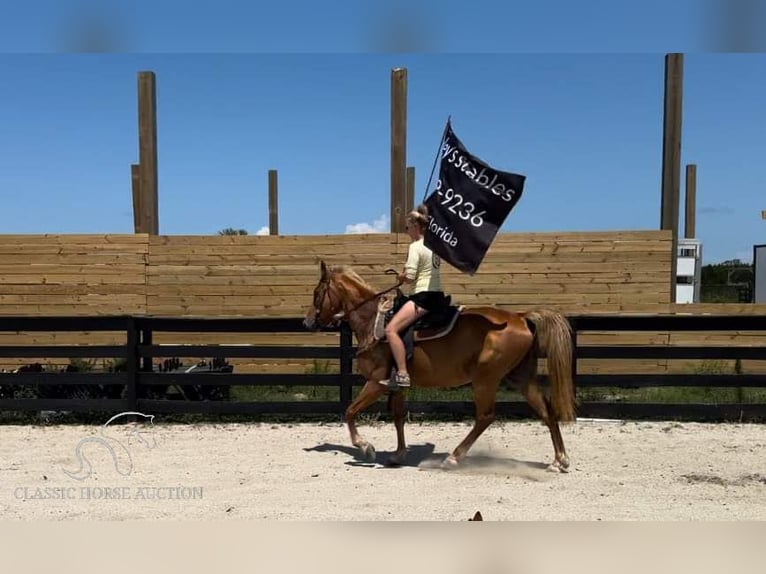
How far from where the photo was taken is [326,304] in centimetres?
615

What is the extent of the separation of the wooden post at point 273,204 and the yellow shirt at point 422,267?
817 centimetres

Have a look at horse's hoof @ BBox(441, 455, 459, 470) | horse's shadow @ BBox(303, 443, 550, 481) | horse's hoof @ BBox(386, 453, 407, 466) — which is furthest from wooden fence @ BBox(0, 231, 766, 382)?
horse's hoof @ BBox(441, 455, 459, 470)

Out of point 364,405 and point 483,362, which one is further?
point 364,405

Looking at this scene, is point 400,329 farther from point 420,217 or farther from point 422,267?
point 420,217

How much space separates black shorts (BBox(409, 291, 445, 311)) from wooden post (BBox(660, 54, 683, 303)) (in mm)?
5716

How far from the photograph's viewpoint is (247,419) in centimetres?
768


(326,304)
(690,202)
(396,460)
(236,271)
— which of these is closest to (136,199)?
(236,271)

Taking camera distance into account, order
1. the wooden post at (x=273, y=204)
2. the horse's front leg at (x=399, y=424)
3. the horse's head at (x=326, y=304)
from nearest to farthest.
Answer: the horse's front leg at (x=399, y=424)
the horse's head at (x=326, y=304)
the wooden post at (x=273, y=204)

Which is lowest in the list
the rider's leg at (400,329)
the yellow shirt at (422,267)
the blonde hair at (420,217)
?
the rider's leg at (400,329)

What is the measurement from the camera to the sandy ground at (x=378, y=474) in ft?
14.6

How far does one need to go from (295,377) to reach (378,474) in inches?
92.2

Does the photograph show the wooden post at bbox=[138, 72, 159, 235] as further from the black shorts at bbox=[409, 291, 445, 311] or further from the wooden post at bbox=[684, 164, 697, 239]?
the wooden post at bbox=[684, 164, 697, 239]

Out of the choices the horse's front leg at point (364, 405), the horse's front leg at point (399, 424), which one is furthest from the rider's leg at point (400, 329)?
the horse's front leg at point (399, 424)

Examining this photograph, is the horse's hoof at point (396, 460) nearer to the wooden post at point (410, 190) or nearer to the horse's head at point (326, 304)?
the horse's head at point (326, 304)
